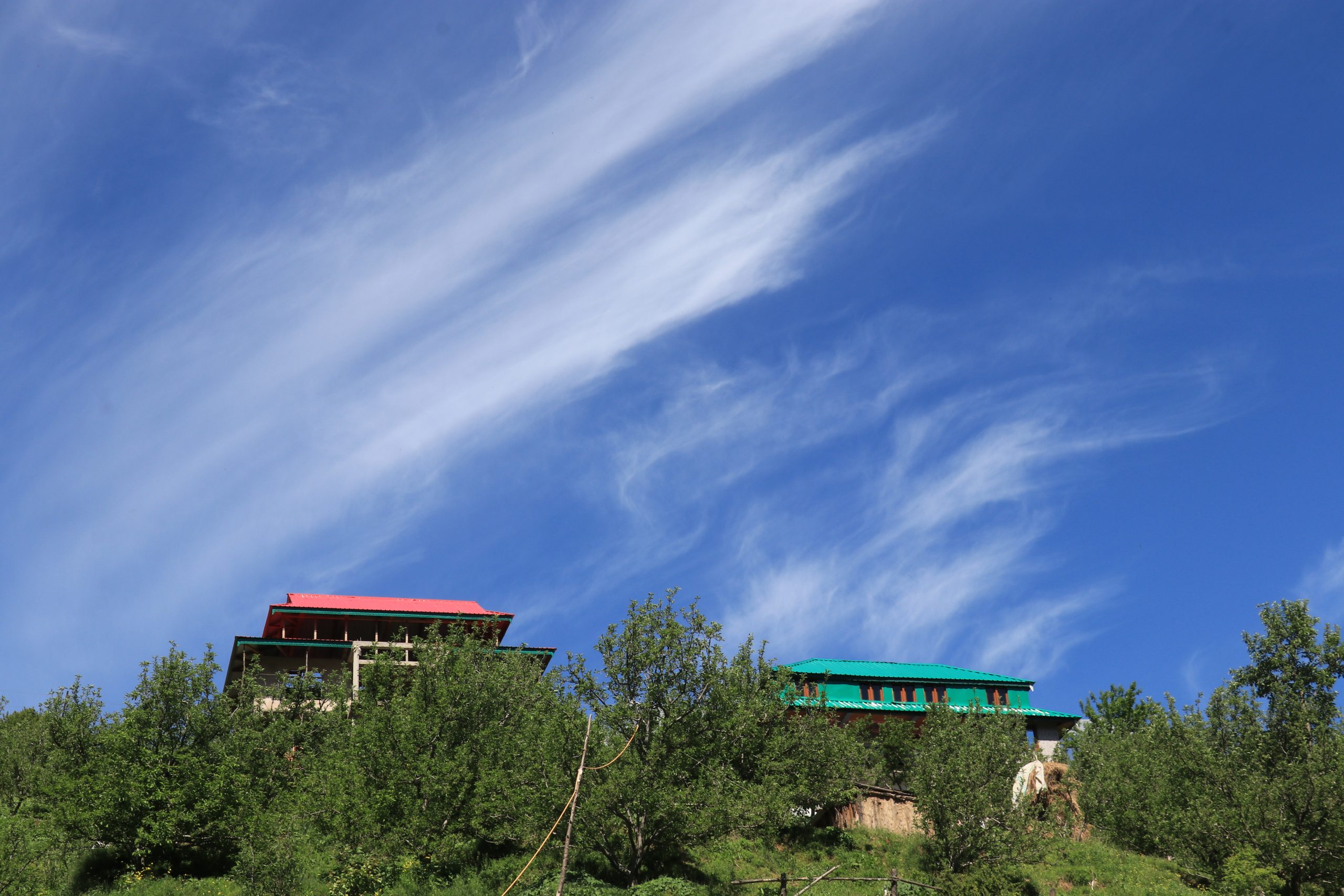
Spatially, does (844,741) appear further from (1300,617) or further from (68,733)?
(68,733)

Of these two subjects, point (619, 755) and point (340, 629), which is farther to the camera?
point (340, 629)

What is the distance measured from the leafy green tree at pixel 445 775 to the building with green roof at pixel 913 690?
52154 mm

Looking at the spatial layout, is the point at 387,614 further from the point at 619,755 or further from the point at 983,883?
the point at 983,883

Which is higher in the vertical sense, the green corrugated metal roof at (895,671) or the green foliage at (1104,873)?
the green corrugated metal roof at (895,671)

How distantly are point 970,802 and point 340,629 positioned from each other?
5255 cm

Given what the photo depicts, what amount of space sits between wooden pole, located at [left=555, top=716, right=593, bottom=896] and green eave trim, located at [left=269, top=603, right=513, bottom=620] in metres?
39.8

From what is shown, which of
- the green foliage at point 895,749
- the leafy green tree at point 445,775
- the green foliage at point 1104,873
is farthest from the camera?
the green foliage at point 895,749

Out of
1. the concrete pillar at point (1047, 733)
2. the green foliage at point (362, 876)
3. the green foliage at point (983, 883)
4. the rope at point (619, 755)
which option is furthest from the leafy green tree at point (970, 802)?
the concrete pillar at point (1047, 733)

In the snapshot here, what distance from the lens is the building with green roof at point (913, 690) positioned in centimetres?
9225

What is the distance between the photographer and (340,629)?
79875 mm

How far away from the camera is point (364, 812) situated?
125ft

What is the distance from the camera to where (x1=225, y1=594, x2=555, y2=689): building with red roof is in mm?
74188

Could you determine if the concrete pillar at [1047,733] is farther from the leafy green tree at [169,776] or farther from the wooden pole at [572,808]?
the leafy green tree at [169,776]

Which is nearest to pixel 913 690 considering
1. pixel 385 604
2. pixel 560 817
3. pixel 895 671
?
pixel 895 671
